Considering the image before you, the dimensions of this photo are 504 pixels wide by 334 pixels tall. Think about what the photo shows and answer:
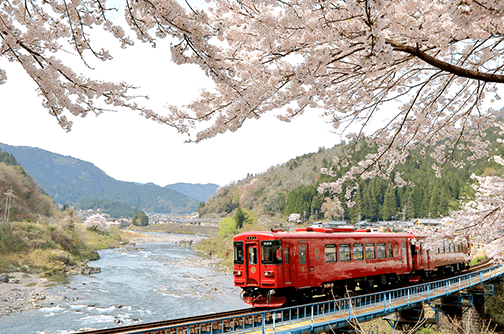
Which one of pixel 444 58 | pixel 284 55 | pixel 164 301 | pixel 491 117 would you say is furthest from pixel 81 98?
pixel 164 301

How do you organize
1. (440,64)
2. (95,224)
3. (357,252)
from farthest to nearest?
(95,224)
(357,252)
(440,64)

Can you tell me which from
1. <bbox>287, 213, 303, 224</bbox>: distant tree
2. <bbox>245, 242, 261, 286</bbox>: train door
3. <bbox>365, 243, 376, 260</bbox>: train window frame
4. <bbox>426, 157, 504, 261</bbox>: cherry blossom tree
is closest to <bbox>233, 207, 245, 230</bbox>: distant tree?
<bbox>287, 213, 303, 224</bbox>: distant tree

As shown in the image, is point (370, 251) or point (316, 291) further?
point (370, 251)

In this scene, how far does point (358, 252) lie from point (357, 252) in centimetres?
6

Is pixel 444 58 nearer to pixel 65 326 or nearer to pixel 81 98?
pixel 81 98

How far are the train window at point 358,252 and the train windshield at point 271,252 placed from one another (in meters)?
3.61

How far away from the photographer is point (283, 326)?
889 centimetres

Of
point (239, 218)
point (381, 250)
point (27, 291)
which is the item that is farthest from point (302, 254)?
point (239, 218)

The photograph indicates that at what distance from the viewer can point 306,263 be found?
10.4 m

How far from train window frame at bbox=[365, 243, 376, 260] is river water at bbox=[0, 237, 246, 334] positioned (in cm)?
1037

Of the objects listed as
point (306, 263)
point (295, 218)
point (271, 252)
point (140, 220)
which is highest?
point (271, 252)

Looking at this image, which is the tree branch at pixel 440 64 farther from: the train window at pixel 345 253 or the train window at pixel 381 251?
the train window at pixel 381 251

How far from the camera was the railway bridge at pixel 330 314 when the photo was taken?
8.23 metres

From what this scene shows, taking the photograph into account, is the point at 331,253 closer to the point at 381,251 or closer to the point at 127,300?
the point at 381,251
